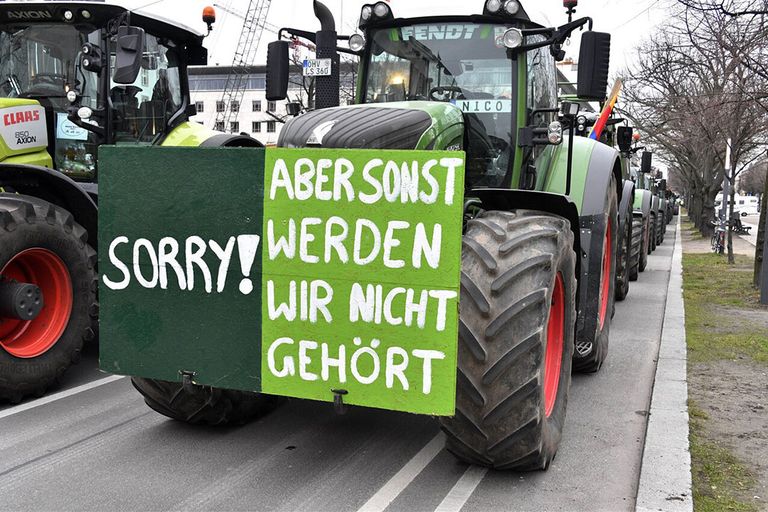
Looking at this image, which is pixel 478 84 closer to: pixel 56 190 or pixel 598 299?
pixel 598 299

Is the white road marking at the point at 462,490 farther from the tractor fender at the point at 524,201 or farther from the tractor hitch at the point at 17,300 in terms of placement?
the tractor hitch at the point at 17,300

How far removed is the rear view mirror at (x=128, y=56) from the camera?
20.3ft

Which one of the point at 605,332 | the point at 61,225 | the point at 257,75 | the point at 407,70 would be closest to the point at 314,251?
the point at 407,70

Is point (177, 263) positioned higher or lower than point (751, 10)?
lower

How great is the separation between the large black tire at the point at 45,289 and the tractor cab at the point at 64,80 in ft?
3.30

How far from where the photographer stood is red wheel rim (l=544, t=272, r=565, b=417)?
4.55 metres

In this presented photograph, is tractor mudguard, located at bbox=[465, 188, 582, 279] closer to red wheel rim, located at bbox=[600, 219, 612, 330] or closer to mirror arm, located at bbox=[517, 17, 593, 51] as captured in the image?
mirror arm, located at bbox=[517, 17, 593, 51]

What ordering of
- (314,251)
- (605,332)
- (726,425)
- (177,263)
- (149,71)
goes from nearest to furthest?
(314,251) → (177,263) → (726,425) → (605,332) → (149,71)

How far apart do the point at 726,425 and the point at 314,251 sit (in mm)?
3417

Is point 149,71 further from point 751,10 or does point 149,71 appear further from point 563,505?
point 751,10

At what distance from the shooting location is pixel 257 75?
73.5 m

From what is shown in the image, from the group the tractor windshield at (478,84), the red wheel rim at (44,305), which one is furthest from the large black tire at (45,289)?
the tractor windshield at (478,84)

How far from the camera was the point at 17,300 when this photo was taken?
17.9 feet

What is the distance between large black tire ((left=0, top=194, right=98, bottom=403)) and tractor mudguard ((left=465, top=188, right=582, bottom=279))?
319cm
